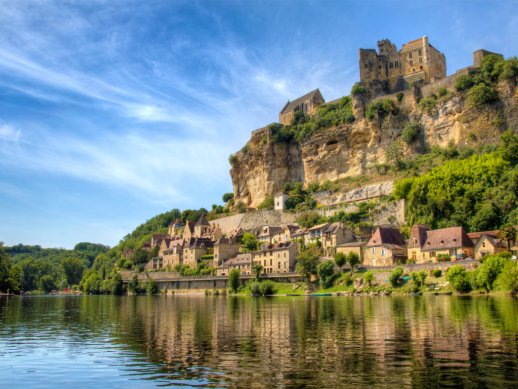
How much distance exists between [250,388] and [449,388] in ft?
16.6

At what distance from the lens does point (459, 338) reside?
2181 cm

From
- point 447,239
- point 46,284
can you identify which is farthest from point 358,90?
point 46,284

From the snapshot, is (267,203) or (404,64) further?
(267,203)

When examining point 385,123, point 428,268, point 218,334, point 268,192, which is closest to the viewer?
point 218,334

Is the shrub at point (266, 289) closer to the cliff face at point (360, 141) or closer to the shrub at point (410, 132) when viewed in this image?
the cliff face at point (360, 141)

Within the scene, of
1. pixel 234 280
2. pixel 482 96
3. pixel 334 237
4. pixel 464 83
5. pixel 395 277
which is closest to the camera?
pixel 395 277

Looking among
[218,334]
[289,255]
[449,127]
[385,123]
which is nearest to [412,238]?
[289,255]

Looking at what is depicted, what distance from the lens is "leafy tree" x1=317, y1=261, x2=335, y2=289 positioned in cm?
6912

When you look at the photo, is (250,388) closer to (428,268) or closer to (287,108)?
(428,268)

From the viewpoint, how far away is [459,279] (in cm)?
5209

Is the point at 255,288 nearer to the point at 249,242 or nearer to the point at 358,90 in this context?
the point at 249,242

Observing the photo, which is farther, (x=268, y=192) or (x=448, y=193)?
(x=268, y=192)

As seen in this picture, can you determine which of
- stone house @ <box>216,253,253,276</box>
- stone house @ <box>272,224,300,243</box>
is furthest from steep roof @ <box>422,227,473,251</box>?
stone house @ <box>216,253,253,276</box>

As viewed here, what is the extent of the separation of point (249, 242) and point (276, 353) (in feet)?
248
